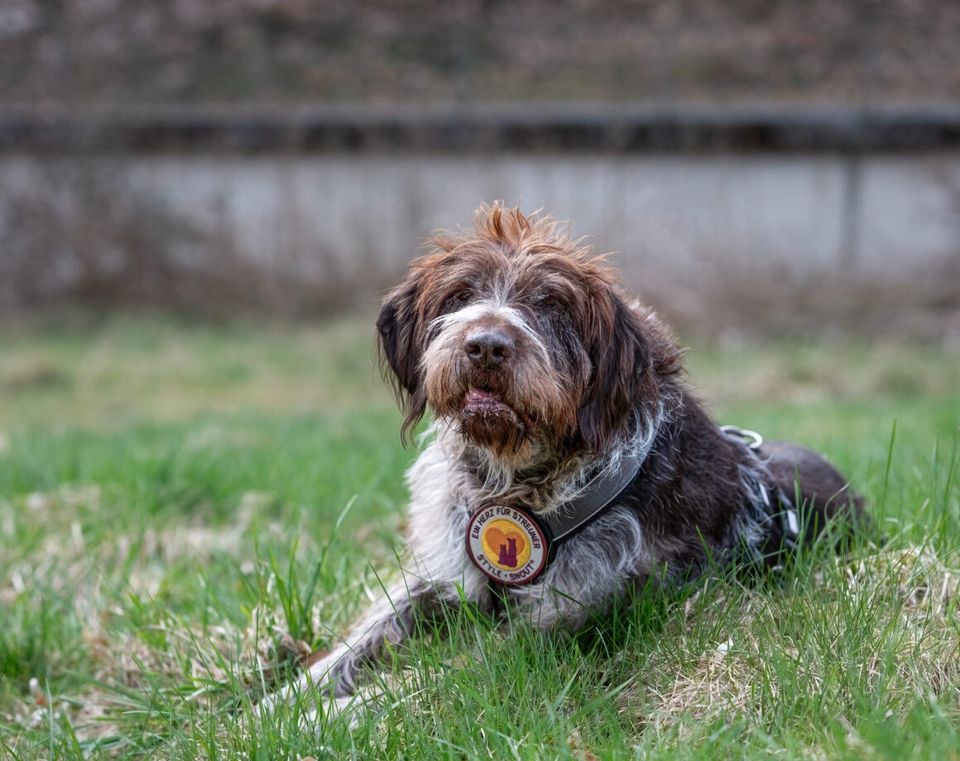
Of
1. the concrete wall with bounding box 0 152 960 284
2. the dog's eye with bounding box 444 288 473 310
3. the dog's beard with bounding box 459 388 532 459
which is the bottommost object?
the concrete wall with bounding box 0 152 960 284

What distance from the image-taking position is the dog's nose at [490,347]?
3348 mm

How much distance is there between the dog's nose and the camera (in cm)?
335

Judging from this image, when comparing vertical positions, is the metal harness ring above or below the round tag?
above

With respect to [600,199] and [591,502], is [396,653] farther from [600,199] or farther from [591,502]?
[600,199]

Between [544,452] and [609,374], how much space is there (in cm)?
34

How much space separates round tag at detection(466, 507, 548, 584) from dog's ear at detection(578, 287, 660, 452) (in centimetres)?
34

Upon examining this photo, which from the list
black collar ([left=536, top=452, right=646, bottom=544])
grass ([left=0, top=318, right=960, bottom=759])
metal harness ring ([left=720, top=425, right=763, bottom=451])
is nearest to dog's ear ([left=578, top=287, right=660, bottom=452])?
black collar ([left=536, top=452, right=646, bottom=544])

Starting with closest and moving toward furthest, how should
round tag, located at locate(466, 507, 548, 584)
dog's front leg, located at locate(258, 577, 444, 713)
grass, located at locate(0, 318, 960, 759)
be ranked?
1. grass, located at locate(0, 318, 960, 759)
2. round tag, located at locate(466, 507, 548, 584)
3. dog's front leg, located at locate(258, 577, 444, 713)

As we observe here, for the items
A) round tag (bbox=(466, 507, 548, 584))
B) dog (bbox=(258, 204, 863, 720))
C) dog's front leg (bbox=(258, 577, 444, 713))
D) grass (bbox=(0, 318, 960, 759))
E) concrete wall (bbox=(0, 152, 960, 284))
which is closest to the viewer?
grass (bbox=(0, 318, 960, 759))

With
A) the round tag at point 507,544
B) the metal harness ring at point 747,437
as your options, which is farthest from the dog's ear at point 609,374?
the metal harness ring at point 747,437

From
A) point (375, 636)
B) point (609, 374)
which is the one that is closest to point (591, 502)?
point (609, 374)

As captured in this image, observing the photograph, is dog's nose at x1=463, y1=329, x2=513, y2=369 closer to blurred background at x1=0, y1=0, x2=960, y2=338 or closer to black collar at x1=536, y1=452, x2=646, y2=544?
black collar at x1=536, y1=452, x2=646, y2=544

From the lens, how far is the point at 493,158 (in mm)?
16141

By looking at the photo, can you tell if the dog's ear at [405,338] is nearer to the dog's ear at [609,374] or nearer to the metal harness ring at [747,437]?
the dog's ear at [609,374]
